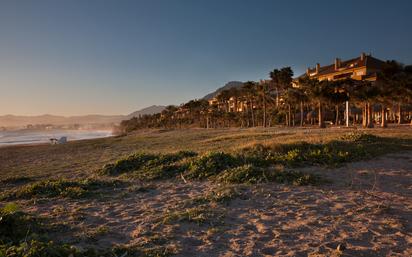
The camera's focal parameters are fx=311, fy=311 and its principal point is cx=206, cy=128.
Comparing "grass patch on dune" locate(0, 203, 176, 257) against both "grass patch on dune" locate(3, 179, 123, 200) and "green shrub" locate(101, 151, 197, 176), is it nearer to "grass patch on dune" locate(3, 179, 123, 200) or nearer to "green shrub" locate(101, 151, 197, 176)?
"grass patch on dune" locate(3, 179, 123, 200)

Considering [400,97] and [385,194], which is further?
[400,97]

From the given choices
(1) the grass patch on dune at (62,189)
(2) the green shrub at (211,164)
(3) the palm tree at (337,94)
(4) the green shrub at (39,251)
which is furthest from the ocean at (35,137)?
(4) the green shrub at (39,251)

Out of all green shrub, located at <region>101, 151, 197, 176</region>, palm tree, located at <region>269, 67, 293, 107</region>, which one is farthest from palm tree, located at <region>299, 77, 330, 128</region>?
green shrub, located at <region>101, 151, 197, 176</region>

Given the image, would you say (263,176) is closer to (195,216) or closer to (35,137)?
(195,216)

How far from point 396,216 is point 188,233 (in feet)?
13.4

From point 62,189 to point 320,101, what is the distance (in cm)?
3885

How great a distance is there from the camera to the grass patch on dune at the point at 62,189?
30.2 ft

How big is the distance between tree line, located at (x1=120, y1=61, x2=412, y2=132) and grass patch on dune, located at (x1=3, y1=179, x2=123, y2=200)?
1361 inches

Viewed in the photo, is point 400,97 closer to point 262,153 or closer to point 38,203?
point 262,153

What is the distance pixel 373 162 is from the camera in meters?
11.0

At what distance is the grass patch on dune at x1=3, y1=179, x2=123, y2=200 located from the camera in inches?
363

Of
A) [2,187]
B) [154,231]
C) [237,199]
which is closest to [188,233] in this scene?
[154,231]

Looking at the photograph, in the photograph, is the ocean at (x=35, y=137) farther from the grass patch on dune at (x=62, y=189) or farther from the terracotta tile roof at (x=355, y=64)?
the terracotta tile roof at (x=355, y=64)

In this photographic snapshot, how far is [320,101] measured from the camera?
4250cm
